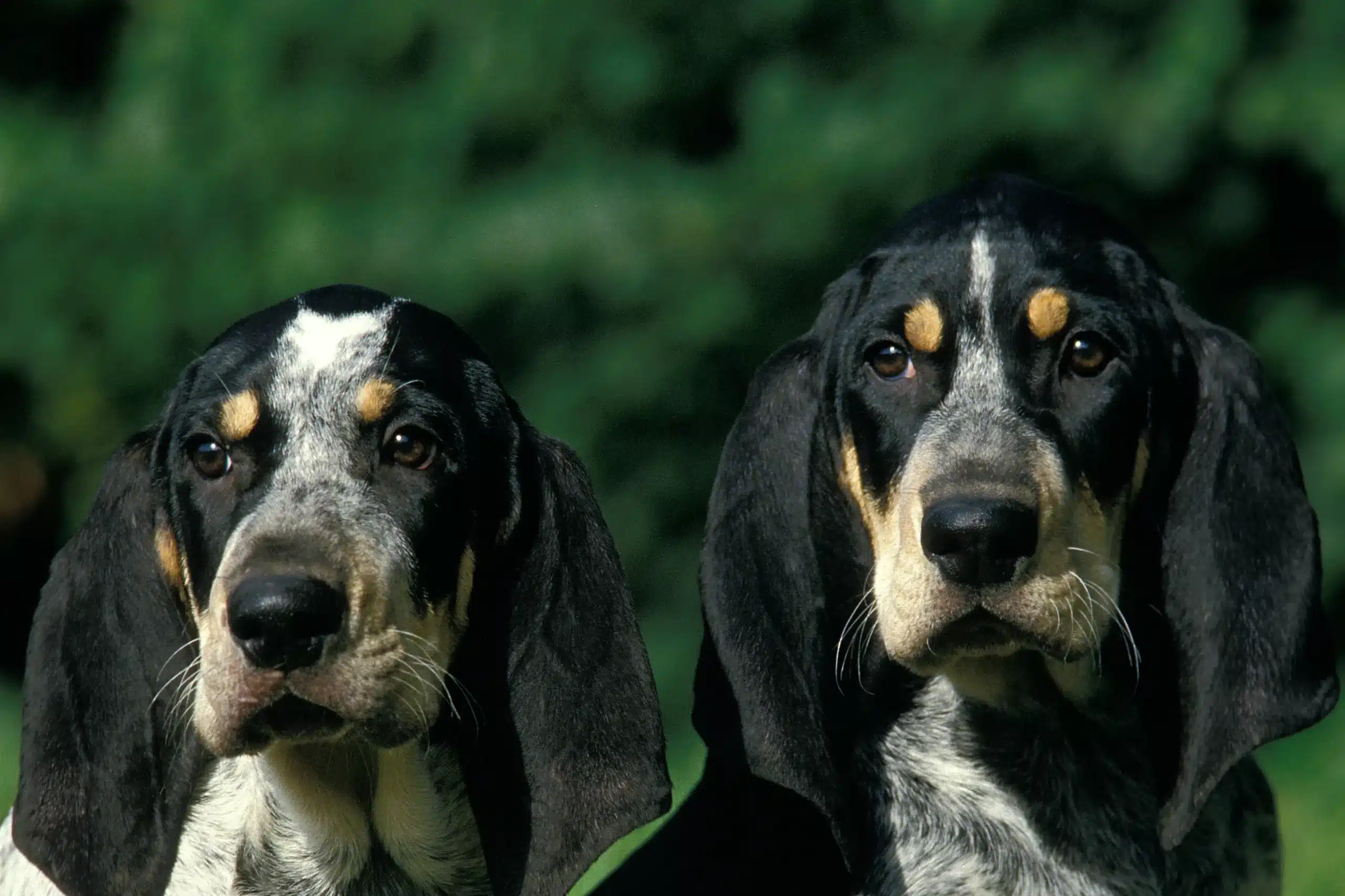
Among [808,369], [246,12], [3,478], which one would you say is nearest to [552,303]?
[246,12]

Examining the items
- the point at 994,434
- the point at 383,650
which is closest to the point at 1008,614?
the point at 994,434

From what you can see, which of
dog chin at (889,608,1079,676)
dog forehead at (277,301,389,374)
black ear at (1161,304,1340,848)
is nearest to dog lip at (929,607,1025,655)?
dog chin at (889,608,1079,676)

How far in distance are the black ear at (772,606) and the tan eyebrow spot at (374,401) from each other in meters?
0.93

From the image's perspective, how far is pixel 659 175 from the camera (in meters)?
11.3

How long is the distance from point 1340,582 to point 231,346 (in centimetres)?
784

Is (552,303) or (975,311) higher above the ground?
(975,311)

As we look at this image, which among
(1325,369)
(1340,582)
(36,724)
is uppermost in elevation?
(36,724)

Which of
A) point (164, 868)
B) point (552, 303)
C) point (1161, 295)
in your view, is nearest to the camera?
point (164, 868)

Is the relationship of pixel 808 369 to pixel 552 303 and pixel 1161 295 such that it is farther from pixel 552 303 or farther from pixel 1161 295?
pixel 552 303

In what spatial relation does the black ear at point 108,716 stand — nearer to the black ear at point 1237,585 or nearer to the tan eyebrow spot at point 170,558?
the tan eyebrow spot at point 170,558

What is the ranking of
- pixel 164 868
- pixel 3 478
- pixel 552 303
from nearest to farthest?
pixel 164 868 < pixel 552 303 < pixel 3 478

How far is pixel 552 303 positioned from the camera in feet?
36.9

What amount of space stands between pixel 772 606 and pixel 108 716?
1.69 metres

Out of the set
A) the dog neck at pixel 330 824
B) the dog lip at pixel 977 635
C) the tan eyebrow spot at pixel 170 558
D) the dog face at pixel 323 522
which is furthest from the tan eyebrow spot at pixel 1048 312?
the tan eyebrow spot at pixel 170 558
